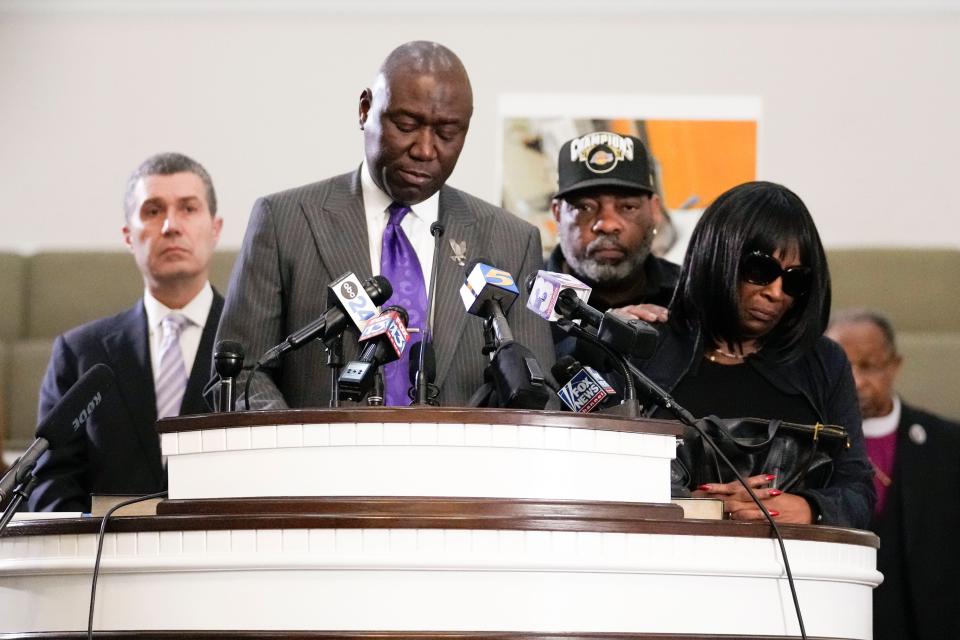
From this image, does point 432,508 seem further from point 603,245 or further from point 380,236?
point 603,245

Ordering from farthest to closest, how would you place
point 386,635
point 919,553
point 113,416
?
point 919,553, point 113,416, point 386,635

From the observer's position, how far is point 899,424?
4.28 meters

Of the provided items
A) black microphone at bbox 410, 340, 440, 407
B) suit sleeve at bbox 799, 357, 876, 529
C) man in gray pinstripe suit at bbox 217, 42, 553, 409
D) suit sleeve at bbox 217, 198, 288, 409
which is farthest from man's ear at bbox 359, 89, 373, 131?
suit sleeve at bbox 799, 357, 876, 529

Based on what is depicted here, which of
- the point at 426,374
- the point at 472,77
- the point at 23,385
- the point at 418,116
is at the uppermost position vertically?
the point at 472,77

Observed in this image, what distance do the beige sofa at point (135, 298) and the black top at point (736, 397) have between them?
256 cm

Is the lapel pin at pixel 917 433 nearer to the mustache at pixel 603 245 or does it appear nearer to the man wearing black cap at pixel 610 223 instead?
the man wearing black cap at pixel 610 223

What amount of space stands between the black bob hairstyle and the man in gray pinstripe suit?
331 mm

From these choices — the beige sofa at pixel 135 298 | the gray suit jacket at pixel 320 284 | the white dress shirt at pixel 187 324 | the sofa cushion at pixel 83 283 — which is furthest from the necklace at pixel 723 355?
the sofa cushion at pixel 83 283

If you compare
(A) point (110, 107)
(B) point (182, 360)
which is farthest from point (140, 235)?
(A) point (110, 107)

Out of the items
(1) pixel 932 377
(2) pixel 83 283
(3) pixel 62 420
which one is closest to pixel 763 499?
(3) pixel 62 420

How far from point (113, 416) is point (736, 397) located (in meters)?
1.80

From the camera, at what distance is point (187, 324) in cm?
408

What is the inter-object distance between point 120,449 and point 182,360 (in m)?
0.36

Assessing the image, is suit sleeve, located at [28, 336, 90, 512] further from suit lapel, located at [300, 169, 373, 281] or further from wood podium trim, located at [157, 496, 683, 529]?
wood podium trim, located at [157, 496, 683, 529]
